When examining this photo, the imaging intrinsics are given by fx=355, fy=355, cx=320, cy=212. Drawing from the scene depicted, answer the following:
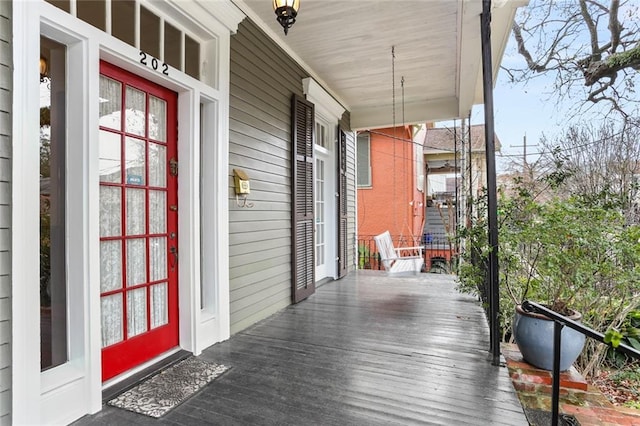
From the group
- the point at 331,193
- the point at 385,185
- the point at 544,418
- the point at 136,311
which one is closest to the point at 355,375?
the point at 544,418

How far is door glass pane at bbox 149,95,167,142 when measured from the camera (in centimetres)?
246

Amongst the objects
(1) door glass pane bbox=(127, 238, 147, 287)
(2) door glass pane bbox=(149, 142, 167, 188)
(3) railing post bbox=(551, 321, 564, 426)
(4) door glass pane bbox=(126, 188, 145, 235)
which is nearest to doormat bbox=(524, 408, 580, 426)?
(3) railing post bbox=(551, 321, 564, 426)

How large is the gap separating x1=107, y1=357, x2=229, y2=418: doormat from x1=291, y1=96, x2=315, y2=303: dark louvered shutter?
71.9 inches

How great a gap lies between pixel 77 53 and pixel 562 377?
3600 millimetres

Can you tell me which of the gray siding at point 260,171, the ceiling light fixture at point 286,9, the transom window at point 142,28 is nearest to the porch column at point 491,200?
the ceiling light fixture at point 286,9

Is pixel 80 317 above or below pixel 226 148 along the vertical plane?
below

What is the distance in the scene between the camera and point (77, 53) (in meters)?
1.87

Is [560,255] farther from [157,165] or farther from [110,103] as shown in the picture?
[110,103]

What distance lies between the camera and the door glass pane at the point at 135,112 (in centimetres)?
227

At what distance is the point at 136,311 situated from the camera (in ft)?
7.62

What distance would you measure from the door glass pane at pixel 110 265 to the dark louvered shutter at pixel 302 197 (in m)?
2.19

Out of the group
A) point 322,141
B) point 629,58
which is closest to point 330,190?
point 322,141

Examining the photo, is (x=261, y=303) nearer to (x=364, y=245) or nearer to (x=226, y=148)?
(x=226, y=148)

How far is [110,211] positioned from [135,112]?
68cm
